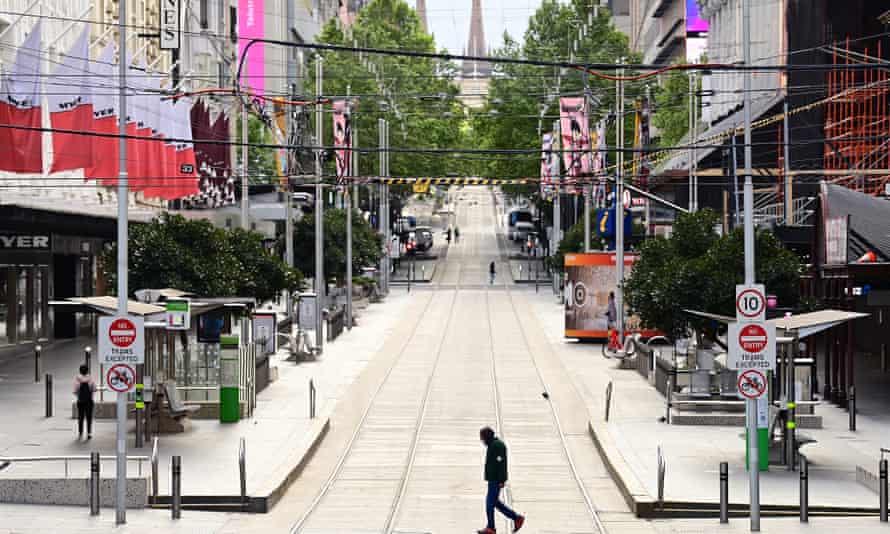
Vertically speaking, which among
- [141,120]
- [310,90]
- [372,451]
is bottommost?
[372,451]

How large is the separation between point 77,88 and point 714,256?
1960 centimetres

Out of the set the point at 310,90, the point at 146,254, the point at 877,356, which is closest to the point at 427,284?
the point at 310,90

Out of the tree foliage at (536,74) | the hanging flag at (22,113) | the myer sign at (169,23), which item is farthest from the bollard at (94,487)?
the tree foliage at (536,74)

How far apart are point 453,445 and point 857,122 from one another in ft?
116

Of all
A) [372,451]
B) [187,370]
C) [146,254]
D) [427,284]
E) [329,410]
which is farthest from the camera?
[427,284]

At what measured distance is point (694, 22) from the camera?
108438mm

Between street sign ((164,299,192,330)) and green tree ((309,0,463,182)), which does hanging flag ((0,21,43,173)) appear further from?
green tree ((309,0,463,182))

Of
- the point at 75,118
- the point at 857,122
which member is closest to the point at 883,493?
the point at 75,118

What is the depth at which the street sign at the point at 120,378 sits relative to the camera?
2066cm

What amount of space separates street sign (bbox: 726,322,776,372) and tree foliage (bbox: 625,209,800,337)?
15.1 meters

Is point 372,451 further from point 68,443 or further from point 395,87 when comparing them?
point 395,87

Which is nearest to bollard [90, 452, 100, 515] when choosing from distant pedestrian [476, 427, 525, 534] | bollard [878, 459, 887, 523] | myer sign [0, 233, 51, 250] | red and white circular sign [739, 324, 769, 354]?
distant pedestrian [476, 427, 525, 534]

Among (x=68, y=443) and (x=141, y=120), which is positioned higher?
(x=141, y=120)

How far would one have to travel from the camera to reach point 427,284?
9544 cm
